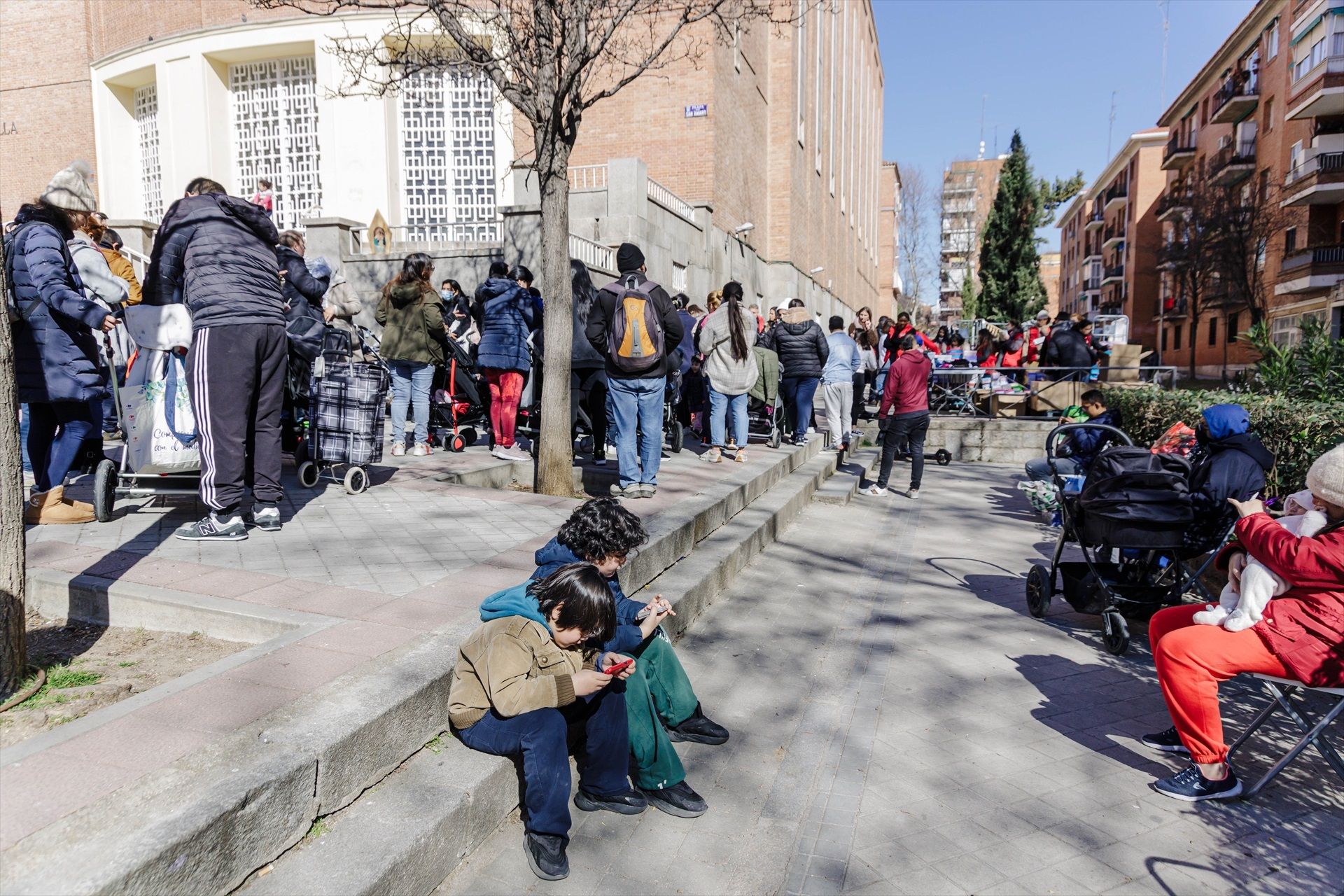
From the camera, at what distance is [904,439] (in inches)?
404

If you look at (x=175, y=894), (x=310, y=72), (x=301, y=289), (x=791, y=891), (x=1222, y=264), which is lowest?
(x=791, y=891)

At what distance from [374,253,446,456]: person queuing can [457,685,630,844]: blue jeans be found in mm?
5845

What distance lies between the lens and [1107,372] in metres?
14.3

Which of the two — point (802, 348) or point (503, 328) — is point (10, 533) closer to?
point (503, 328)

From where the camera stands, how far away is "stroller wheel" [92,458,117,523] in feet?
16.2

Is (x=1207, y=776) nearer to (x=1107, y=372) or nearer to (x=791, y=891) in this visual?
(x=791, y=891)

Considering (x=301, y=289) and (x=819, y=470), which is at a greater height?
(x=301, y=289)

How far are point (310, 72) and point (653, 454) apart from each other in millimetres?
20648

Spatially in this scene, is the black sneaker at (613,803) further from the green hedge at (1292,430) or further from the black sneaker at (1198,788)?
the green hedge at (1292,430)

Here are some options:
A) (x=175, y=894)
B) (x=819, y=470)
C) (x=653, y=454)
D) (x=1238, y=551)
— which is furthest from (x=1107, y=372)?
(x=175, y=894)

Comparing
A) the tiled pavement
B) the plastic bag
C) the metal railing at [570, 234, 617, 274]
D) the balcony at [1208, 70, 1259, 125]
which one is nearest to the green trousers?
the tiled pavement

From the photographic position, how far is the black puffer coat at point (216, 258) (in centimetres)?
458

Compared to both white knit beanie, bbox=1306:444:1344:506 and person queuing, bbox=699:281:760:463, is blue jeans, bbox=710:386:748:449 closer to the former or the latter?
person queuing, bbox=699:281:760:463

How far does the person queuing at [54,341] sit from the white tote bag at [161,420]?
1.07 ft
